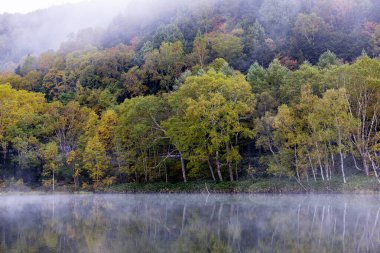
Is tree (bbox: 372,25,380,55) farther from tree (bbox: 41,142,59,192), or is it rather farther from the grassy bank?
tree (bbox: 41,142,59,192)

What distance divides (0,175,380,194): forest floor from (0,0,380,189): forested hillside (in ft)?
2.60

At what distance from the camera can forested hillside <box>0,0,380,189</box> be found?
1362 inches

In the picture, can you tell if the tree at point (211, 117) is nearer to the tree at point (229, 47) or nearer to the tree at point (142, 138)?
the tree at point (142, 138)

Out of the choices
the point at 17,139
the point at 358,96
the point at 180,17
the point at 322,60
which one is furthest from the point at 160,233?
the point at 180,17

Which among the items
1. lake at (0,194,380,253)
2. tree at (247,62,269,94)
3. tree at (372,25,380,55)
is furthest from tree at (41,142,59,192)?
tree at (372,25,380,55)

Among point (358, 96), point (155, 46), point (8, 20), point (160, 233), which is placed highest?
point (8, 20)

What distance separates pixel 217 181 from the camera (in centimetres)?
4081

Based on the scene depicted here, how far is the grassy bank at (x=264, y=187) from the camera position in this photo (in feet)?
105

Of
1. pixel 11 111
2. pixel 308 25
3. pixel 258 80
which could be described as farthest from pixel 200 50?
pixel 11 111

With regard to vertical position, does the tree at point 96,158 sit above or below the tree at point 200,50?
below

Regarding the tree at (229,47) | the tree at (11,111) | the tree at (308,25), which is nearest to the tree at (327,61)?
the tree at (308,25)

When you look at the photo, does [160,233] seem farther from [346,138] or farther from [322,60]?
[322,60]

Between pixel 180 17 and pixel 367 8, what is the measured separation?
3338 centimetres

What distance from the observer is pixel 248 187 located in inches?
1486
